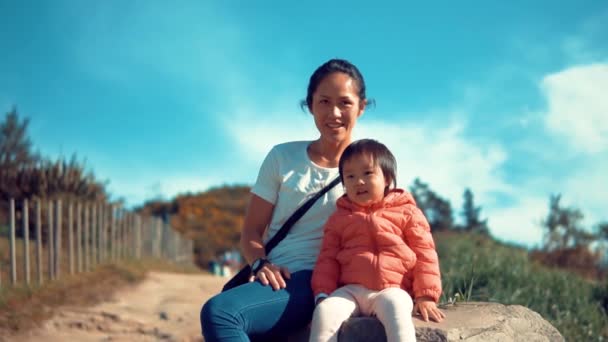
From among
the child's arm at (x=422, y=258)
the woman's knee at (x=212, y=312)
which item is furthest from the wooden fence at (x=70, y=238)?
the child's arm at (x=422, y=258)

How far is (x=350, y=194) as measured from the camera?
2.78 metres

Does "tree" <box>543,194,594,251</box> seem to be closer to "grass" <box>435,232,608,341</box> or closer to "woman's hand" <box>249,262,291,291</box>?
"grass" <box>435,232,608,341</box>

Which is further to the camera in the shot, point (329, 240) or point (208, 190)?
point (208, 190)

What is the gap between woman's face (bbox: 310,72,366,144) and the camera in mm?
3031

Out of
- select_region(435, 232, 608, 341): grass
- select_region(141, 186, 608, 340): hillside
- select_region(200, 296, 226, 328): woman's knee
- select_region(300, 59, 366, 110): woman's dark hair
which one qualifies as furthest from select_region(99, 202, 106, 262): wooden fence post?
select_region(200, 296, 226, 328): woman's knee

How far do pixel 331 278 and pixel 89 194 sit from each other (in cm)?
1141

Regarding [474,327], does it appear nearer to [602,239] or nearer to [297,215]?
[297,215]

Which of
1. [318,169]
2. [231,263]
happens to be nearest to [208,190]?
[231,263]

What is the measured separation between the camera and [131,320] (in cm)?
690

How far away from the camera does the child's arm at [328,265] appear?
2.66 meters

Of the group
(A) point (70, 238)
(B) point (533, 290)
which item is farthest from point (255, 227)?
(A) point (70, 238)

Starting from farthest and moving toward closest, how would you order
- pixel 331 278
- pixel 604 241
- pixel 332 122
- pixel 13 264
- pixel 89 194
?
pixel 604 241, pixel 89 194, pixel 13 264, pixel 332 122, pixel 331 278

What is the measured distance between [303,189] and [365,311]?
2.48ft

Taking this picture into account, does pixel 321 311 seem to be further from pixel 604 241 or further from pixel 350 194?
pixel 604 241
